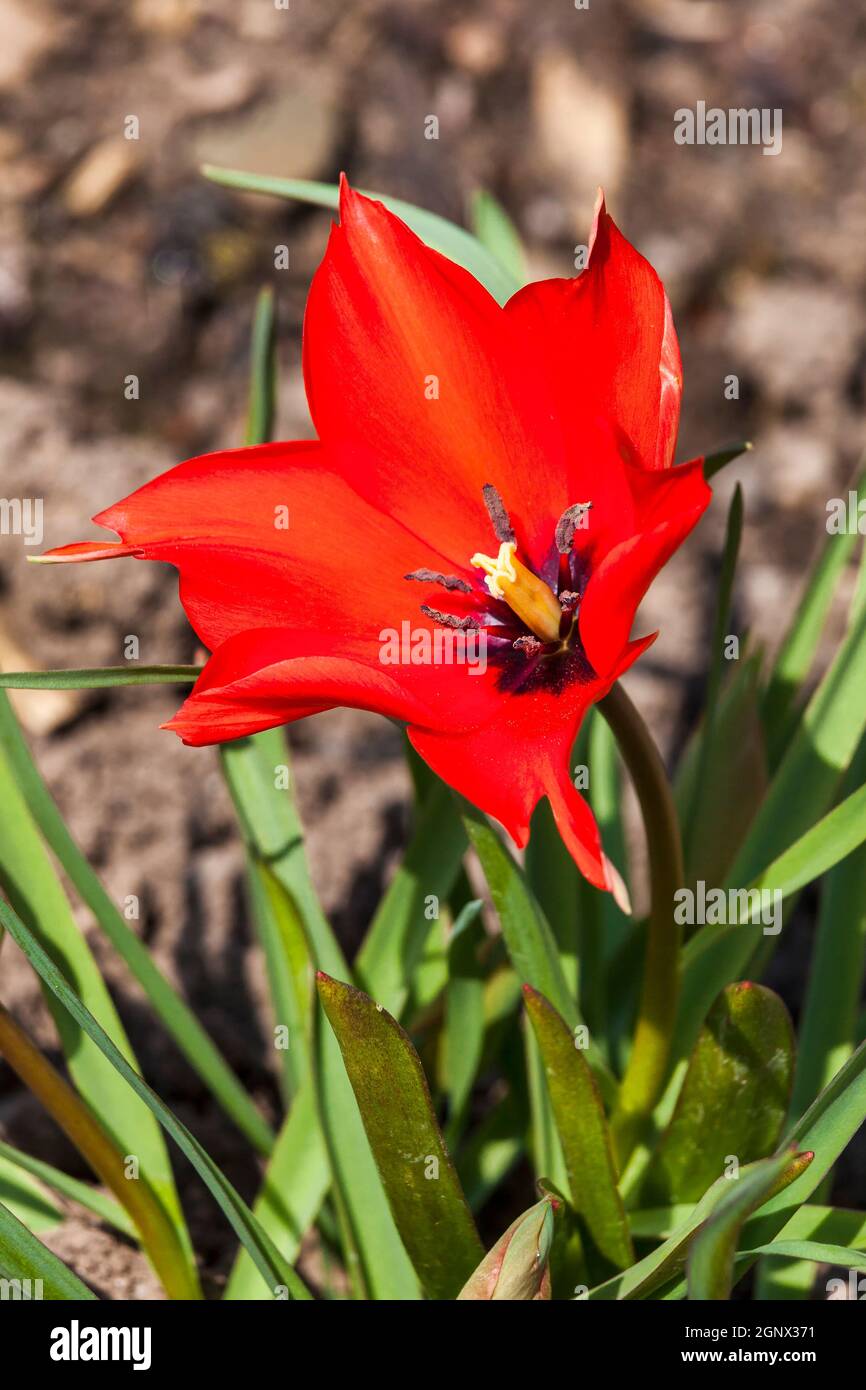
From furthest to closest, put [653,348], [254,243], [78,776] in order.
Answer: [254,243] < [78,776] < [653,348]

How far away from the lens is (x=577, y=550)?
1000 mm

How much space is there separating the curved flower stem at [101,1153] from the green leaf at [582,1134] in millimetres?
402

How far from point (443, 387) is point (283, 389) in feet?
4.99

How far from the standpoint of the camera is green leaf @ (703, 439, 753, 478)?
99 cm

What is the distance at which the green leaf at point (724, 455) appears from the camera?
0.99 meters

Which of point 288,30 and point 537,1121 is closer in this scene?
point 537,1121

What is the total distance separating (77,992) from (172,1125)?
308mm

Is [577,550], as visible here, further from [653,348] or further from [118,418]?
[118,418]

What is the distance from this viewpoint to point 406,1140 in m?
0.98

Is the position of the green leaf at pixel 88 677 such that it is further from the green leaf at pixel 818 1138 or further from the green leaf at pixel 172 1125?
the green leaf at pixel 818 1138

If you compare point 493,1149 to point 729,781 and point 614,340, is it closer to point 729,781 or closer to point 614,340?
point 729,781

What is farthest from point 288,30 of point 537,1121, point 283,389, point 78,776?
point 537,1121

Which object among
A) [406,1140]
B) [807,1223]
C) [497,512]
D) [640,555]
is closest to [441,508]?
[497,512]

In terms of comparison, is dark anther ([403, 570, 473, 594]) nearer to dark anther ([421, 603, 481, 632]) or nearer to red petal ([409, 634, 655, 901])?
dark anther ([421, 603, 481, 632])
